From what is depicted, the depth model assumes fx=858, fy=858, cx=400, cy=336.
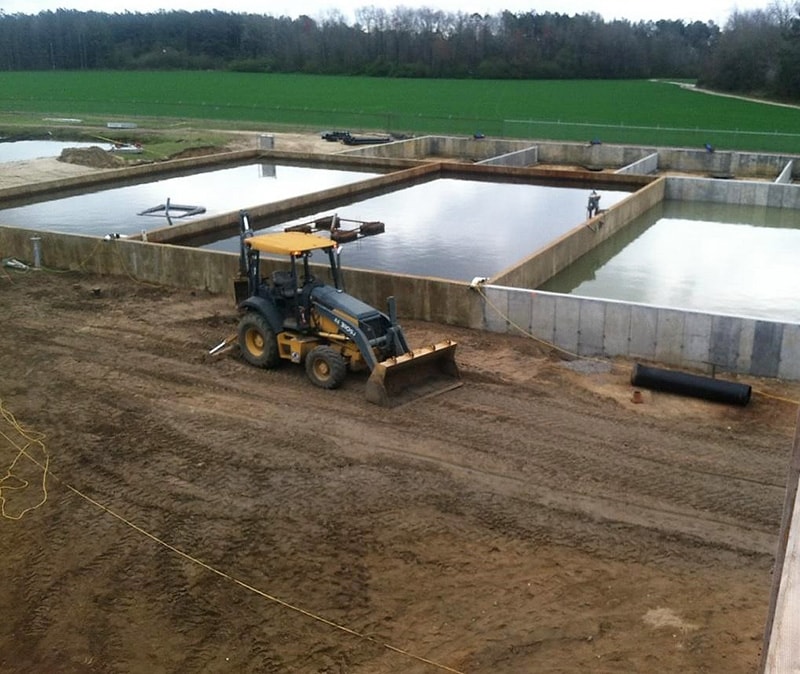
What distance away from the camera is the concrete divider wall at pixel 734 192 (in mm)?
23656

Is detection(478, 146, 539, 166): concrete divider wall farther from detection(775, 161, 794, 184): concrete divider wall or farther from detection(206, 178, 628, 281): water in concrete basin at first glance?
detection(775, 161, 794, 184): concrete divider wall

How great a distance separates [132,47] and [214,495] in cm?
10506

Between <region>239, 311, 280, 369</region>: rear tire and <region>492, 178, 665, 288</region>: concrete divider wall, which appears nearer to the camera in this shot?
<region>239, 311, 280, 369</region>: rear tire

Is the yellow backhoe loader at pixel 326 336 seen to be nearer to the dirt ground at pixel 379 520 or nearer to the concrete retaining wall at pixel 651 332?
the dirt ground at pixel 379 520

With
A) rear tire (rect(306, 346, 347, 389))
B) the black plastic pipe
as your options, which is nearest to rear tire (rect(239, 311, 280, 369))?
rear tire (rect(306, 346, 347, 389))

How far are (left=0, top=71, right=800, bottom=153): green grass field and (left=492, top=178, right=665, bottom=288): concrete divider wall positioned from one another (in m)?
9.74

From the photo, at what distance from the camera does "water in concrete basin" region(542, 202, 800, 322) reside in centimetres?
1518

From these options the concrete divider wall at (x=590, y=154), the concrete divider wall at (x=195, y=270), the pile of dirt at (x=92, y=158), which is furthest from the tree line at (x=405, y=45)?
the concrete divider wall at (x=195, y=270)

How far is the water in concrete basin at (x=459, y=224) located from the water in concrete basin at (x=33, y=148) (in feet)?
51.2

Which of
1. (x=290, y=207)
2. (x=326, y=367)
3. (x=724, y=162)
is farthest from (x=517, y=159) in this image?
(x=326, y=367)

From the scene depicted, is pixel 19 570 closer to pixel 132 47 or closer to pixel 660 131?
pixel 660 131

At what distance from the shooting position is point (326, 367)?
10.4 metres

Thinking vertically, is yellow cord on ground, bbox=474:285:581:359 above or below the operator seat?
below

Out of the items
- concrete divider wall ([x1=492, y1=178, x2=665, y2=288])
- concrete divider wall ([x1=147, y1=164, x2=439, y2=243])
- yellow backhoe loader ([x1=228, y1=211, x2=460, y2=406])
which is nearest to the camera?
yellow backhoe loader ([x1=228, y1=211, x2=460, y2=406])
